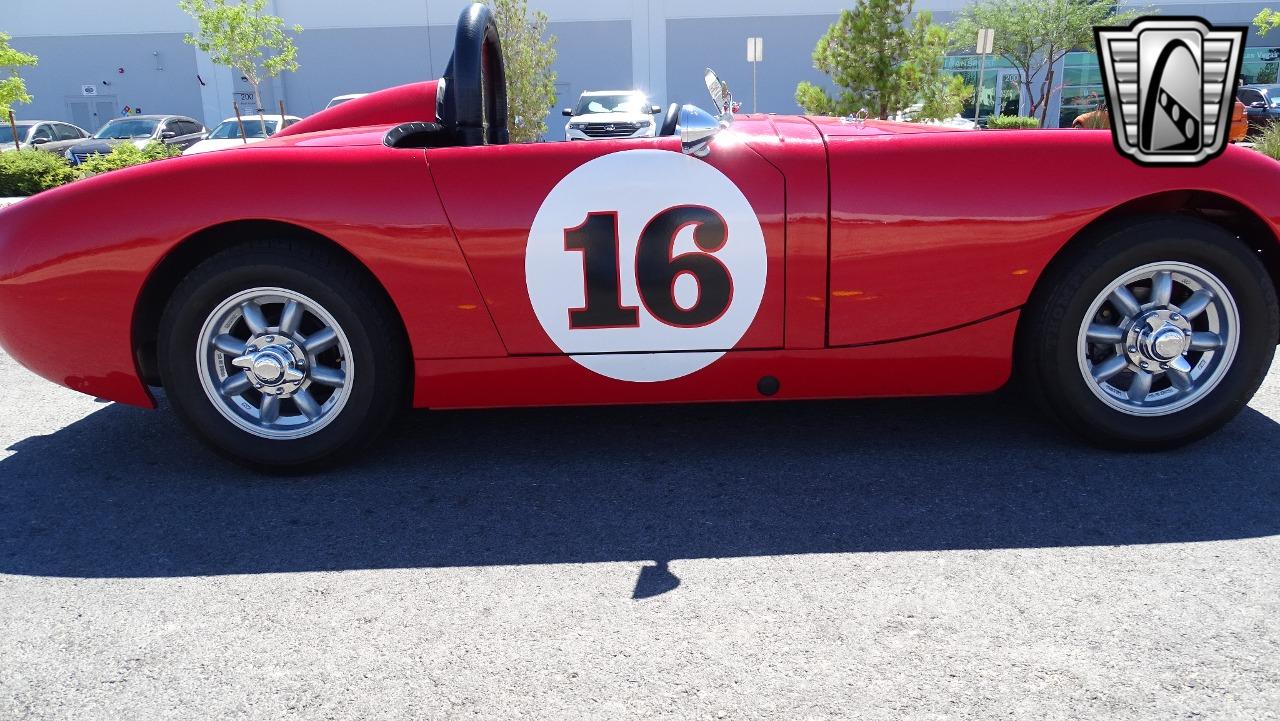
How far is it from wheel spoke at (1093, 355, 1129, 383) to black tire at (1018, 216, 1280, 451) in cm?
7

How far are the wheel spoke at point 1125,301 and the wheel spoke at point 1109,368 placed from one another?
149 mm

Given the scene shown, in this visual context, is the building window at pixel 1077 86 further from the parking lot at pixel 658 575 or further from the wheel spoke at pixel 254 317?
the wheel spoke at pixel 254 317

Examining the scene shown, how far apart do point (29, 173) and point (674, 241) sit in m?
15.7

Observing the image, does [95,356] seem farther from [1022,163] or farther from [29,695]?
[1022,163]

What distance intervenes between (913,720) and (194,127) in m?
23.6

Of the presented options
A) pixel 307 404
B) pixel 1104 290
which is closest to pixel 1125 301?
pixel 1104 290

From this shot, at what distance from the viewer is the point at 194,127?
71.2ft

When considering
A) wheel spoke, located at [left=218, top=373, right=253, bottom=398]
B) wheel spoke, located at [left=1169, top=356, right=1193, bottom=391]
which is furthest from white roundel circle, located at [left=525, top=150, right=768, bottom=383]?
wheel spoke, located at [left=1169, top=356, right=1193, bottom=391]

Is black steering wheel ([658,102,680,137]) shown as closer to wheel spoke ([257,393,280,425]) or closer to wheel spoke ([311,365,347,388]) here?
wheel spoke ([311,365,347,388])

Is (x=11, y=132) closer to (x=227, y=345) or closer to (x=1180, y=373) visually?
(x=227, y=345)

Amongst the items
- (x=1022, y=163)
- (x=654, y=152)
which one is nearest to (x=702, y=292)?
(x=654, y=152)

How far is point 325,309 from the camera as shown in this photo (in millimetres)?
2887

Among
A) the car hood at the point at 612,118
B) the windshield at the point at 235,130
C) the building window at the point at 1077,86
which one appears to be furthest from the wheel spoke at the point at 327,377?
the building window at the point at 1077,86
